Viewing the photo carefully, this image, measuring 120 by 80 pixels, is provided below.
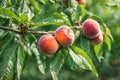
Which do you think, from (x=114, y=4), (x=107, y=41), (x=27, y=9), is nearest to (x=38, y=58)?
(x=27, y=9)

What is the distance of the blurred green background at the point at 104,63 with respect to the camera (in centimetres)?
608

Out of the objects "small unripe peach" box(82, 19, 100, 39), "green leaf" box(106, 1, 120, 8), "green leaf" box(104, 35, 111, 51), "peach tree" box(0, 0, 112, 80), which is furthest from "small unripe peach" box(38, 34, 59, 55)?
"green leaf" box(106, 1, 120, 8)

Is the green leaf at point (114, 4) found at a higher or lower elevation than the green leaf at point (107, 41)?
higher

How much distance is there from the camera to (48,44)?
7.82ft

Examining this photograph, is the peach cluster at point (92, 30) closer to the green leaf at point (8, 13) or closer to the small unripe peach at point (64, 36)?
the small unripe peach at point (64, 36)

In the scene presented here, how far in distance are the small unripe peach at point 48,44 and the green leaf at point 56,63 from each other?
0.18 ft

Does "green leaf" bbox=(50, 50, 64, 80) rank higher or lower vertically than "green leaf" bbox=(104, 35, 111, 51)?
higher

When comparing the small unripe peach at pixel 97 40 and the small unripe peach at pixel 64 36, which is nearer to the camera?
the small unripe peach at pixel 64 36

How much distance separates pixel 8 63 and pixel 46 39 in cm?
29

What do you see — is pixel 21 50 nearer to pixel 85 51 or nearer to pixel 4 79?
pixel 4 79

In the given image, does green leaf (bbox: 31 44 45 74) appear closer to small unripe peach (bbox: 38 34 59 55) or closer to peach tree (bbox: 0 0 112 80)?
peach tree (bbox: 0 0 112 80)

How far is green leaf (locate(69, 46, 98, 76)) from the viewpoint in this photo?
2381mm

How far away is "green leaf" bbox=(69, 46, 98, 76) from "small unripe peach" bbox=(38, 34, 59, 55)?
0.12m

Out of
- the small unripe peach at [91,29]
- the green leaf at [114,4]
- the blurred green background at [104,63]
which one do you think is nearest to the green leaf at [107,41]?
the small unripe peach at [91,29]
